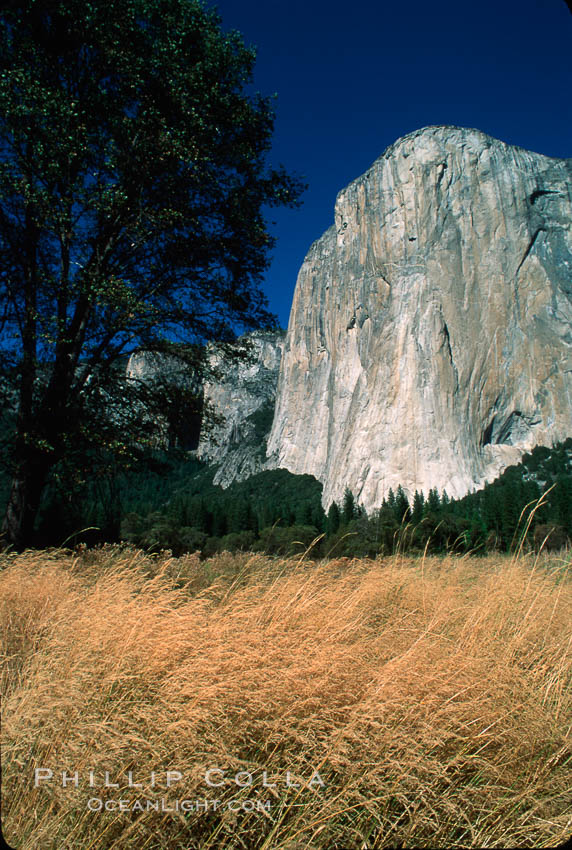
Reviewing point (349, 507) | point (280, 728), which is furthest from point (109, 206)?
point (349, 507)

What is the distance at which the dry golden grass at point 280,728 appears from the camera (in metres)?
1.57

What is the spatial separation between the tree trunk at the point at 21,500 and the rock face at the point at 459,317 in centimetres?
5960

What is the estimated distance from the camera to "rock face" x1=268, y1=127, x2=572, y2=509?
2522 inches

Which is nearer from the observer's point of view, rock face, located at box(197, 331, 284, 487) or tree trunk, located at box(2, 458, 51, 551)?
tree trunk, located at box(2, 458, 51, 551)

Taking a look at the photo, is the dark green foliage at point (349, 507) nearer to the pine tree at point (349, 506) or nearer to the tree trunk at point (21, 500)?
the pine tree at point (349, 506)

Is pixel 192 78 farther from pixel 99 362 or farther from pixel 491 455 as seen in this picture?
pixel 491 455

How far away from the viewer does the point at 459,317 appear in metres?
65.8

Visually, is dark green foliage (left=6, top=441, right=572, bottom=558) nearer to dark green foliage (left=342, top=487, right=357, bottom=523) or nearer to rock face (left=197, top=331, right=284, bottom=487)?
dark green foliage (left=342, top=487, right=357, bottom=523)

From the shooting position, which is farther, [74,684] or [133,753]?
[74,684]

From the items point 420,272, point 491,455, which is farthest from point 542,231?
point 491,455

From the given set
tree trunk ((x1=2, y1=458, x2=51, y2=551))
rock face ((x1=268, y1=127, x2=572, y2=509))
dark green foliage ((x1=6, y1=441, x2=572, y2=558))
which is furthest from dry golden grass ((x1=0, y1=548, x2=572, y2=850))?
rock face ((x1=268, y1=127, x2=572, y2=509))

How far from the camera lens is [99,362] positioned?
660 centimetres

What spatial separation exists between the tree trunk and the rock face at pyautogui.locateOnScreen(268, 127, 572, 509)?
A: 59.6 meters

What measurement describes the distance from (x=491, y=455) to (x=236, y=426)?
7525cm
